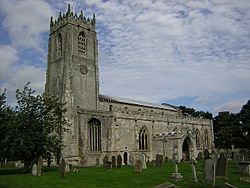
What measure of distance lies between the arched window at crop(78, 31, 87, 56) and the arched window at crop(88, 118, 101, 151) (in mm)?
9855

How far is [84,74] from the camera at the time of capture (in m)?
40.2

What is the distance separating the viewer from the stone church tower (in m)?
38.1

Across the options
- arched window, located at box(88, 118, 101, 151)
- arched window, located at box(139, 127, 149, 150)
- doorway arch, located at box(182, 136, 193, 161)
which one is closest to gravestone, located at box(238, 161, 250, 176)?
arched window, located at box(88, 118, 101, 151)

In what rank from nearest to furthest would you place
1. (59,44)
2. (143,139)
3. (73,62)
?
1. (73,62)
2. (59,44)
3. (143,139)

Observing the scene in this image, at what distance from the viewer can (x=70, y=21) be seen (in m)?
40.6

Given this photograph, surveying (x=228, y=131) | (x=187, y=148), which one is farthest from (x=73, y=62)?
(x=228, y=131)

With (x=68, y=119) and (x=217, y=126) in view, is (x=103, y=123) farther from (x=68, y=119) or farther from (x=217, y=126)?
(x=217, y=126)

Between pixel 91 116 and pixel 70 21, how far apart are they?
43.4ft

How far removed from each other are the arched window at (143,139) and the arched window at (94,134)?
305 inches

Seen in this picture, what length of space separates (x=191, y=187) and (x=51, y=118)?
656 inches

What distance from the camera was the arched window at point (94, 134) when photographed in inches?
1416

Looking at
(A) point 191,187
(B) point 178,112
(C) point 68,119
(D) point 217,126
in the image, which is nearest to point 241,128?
(D) point 217,126

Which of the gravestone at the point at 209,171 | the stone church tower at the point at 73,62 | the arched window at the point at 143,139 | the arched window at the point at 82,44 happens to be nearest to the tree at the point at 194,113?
the arched window at the point at 143,139

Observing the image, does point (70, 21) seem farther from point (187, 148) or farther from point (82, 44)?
point (187, 148)
